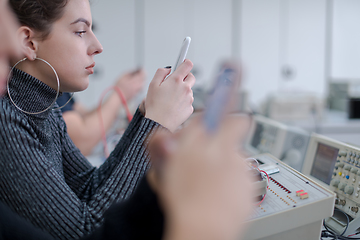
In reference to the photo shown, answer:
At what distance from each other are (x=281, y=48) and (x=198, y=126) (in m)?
4.33

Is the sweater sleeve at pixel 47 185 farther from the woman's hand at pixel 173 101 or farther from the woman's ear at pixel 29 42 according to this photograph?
the woman's ear at pixel 29 42

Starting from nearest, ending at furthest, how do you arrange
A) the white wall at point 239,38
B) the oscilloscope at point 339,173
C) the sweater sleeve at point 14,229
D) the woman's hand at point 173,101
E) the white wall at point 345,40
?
the sweater sleeve at point 14,229, the woman's hand at point 173,101, the oscilloscope at point 339,173, the white wall at point 239,38, the white wall at point 345,40

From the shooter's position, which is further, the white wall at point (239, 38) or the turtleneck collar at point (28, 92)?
the white wall at point (239, 38)

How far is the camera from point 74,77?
0.60 metres

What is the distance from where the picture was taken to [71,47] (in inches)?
23.0

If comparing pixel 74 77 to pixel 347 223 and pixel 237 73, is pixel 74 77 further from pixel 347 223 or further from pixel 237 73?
pixel 347 223

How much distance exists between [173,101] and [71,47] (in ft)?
0.87

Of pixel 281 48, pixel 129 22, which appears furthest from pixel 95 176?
pixel 281 48

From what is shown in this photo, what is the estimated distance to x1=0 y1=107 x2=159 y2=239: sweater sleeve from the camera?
47 centimetres

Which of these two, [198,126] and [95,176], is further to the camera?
[95,176]

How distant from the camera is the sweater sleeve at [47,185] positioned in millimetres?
466

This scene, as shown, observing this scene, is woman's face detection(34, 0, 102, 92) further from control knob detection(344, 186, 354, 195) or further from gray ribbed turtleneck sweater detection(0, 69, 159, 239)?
control knob detection(344, 186, 354, 195)

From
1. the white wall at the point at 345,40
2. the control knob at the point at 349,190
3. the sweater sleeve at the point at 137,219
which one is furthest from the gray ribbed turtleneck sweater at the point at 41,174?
the white wall at the point at 345,40

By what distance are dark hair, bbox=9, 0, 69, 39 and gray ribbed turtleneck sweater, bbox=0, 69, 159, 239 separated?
99 mm
